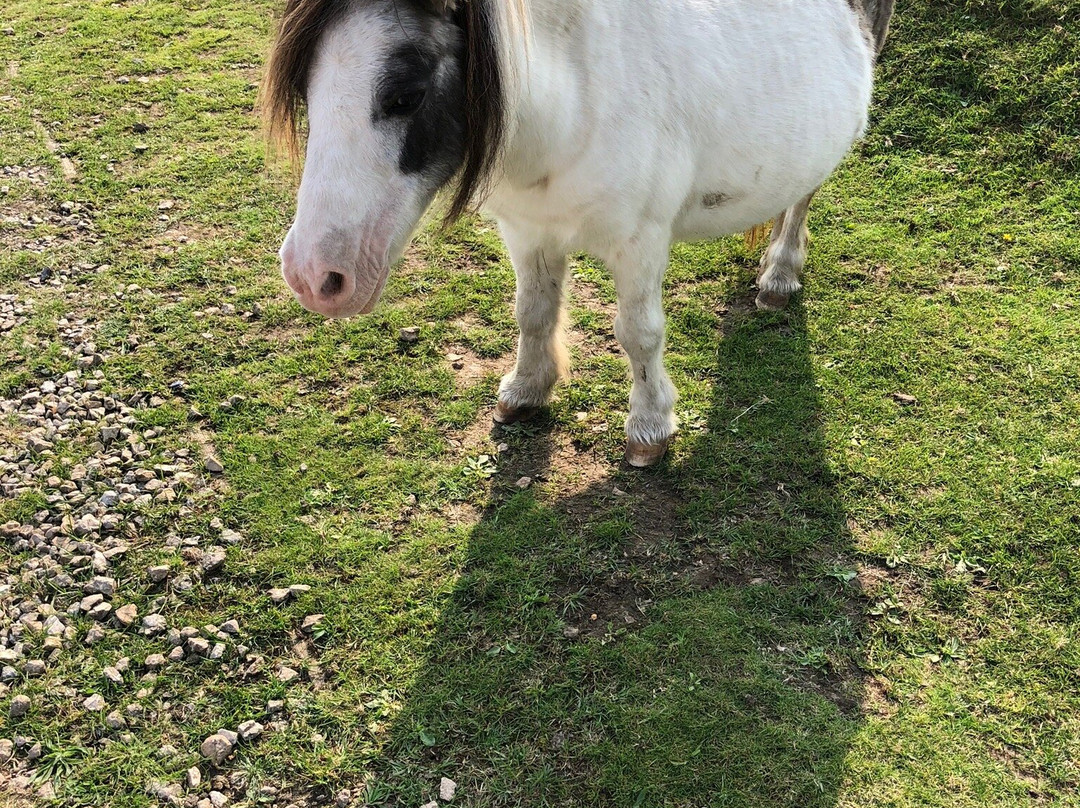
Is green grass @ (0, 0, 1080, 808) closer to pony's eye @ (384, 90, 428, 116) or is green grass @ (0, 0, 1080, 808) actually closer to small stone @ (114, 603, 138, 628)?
small stone @ (114, 603, 138, 628)

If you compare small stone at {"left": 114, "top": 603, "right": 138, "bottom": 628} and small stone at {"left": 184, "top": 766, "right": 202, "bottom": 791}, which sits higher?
small stone at {"left": 114, "top": 603, "right": 138, "bottom": 628}

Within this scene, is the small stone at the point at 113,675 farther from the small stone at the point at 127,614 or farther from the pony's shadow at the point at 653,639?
the pony's shadow at the point at 653,639

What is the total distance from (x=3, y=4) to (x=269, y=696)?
28.4 ft

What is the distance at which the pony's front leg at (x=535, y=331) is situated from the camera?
3537mm

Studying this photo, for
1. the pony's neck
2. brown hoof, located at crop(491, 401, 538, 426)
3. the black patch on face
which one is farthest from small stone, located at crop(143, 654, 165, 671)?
the pony's neck

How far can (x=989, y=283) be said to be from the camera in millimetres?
4742

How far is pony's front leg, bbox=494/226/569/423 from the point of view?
354 cm

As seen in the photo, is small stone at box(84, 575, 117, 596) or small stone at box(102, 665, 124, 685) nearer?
small stone at box(102, 665, 124, 685)

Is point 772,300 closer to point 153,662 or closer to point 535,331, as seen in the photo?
point 535,331

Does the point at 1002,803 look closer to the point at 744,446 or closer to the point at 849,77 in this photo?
the point at 744,446

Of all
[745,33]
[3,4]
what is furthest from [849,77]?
[3,4]

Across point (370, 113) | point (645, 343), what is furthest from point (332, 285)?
point (645, 343)

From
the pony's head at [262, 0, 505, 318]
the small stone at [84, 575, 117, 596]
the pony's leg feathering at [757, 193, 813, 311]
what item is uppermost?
the pony's head at [262, 0, 505, 318]

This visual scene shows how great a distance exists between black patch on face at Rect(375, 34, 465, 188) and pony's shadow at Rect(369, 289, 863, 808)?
1.76 metres
